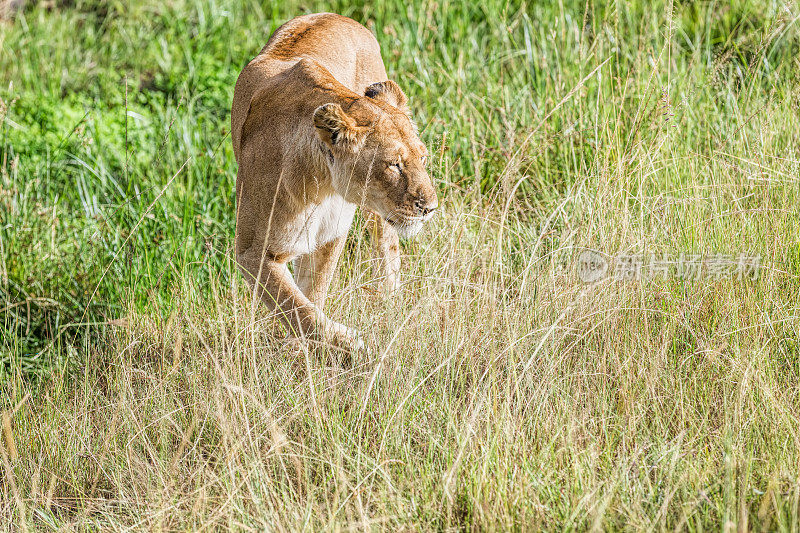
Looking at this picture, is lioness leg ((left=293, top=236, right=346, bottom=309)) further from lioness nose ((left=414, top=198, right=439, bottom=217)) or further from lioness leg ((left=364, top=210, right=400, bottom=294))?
lioness nose ((left=414, top=198, right=439, bottom=217))

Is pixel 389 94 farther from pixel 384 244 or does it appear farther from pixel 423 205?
pixel 384 244

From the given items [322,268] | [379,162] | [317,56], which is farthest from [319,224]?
[317,56]

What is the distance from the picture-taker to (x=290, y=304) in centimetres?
360

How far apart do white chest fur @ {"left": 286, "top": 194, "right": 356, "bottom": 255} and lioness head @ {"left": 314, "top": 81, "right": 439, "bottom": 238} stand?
0.20 metres

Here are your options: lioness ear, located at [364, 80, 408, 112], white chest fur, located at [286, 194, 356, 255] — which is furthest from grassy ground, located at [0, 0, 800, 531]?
lioness ear, located at [364, 80, 408, 112]

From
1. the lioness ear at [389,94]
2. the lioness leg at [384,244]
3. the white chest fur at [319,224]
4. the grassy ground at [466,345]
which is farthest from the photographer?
the lioness leg at [384,244]

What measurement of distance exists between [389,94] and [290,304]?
973mm

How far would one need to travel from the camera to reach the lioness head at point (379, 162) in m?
3.37

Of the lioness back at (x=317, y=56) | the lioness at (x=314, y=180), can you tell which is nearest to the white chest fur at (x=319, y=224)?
the lioness at (x=314, y=180)

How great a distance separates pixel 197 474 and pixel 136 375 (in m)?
0.91

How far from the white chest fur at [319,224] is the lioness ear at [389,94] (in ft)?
1.50

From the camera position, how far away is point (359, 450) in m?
2.74

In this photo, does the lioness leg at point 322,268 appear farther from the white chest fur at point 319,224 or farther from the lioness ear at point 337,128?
the lioness ear at point 337,128

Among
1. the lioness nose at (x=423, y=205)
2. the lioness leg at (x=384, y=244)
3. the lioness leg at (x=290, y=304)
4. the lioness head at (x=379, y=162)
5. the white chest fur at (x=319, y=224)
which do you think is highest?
the lioness head at (x=379, y=162)
